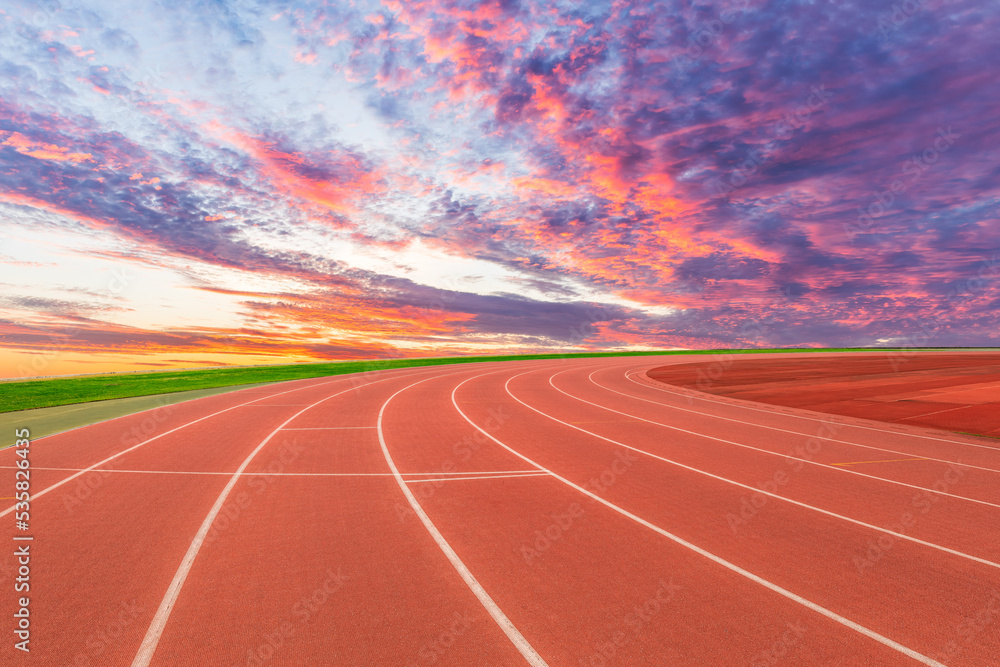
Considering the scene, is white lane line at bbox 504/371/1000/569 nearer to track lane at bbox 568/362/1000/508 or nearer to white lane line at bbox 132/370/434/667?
track lane at bbox 568/362/1000/508

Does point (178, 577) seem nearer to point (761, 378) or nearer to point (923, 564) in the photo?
point (923, 564)

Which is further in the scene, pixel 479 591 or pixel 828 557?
pixel 828 557

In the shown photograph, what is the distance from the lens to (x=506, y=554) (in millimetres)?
5707

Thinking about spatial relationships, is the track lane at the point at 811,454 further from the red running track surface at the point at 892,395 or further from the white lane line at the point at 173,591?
the white lane line at the point at 173,591

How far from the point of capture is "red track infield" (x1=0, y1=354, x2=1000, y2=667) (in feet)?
13.2

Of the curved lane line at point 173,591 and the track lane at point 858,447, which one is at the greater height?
the curved lane line at point 173,591

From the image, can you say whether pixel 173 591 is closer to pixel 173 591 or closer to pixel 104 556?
pixel 173 591

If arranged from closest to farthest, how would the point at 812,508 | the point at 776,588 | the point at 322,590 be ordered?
1. the point at 322,590
2. the point at 776,588
3. the point at 812,508

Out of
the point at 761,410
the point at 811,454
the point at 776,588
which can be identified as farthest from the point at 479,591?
the point at 761,410

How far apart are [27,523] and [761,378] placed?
1390 inches

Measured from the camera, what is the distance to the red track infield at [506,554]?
4031 millimetres

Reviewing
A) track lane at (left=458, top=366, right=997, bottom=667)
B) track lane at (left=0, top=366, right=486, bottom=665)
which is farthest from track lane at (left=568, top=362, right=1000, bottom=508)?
track lane at (left=0, top=366, right=486, bottom=665)

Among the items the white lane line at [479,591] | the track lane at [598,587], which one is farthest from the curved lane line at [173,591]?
the track lane at [598,587]

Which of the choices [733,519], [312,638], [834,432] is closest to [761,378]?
[834,432]
